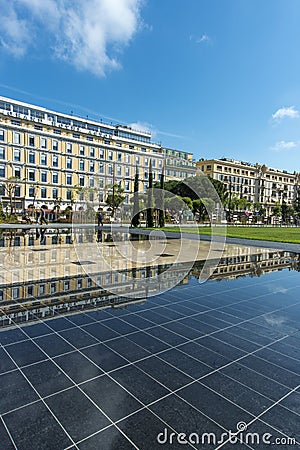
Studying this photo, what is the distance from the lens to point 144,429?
226 centimetres

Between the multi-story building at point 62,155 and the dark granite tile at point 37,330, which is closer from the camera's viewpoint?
the dark granite tile at point 37,330

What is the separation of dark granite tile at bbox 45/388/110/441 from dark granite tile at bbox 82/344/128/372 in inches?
18.8

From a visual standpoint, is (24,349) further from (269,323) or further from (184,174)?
(184,174)

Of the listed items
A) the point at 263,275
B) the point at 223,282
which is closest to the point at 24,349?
the point at 223,282

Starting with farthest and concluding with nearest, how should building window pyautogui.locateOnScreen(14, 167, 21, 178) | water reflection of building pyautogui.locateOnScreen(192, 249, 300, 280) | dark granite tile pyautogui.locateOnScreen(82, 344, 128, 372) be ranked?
building window pyautogui.locateOnScreen(14, 167, 21, 178) → water reflection of building pyautogui.locateOnScreen(192, 249, 300, 280) → dark granite tile pyautogui.locateOnScreen(82, 344, 128, 372)

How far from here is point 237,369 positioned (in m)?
3.17

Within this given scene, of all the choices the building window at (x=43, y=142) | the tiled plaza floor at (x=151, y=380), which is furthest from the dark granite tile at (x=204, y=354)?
the building window at (x=43, y=142)

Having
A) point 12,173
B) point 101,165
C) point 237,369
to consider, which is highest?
point 101,165

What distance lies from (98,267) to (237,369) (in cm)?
580

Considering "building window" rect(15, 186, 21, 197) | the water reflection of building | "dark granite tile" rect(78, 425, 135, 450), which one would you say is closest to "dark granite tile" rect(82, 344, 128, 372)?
"dark granite tile" rect(78, 425, 135, 450)

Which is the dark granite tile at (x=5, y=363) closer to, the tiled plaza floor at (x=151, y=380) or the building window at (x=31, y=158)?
the tiled plaza floor at (x=151, y=380)

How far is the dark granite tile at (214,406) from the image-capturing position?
2387 mm

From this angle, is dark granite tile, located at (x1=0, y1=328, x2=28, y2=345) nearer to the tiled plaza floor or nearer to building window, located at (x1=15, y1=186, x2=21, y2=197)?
the tiled plaza floor

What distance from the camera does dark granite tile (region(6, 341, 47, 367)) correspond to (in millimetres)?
3211
